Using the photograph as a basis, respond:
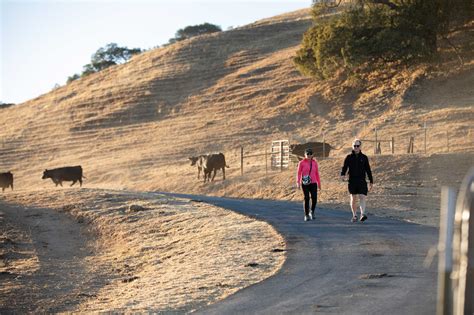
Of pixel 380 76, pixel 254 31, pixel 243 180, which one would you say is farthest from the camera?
pixel 254 31

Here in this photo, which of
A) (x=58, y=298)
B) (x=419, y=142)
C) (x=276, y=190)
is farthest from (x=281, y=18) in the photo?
(x=58, y=298)

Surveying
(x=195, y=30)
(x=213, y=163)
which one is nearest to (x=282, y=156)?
(x=213, y=163)

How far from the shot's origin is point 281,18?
359ft

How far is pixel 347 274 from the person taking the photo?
13.6 meters

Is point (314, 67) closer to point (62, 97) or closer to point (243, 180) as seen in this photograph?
point (243, 180)

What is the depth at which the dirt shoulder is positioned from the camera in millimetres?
14367

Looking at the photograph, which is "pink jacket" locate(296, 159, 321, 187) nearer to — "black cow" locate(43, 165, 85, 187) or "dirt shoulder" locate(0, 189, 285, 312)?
"dirt shoulder" locate(0, 189, 285, 312)

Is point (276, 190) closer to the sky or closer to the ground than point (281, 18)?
closer to the ground

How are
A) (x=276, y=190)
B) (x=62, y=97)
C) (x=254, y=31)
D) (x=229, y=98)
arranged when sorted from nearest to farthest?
(x=276, y=190)
(x=229, y=98)
(x=62, y=97)
(x=254, y=31)

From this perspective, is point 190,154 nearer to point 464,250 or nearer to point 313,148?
point 313,148

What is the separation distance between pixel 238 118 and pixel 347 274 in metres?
56.4

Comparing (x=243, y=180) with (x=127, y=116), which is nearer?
(x=243, y=180)

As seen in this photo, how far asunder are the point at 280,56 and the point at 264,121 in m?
19.5

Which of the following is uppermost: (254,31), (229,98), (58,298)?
(254,31)
